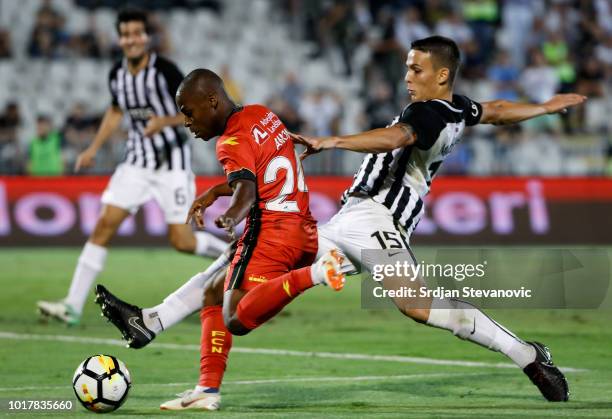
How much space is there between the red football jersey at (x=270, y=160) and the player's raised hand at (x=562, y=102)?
5.93ft

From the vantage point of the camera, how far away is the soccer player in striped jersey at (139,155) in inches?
407

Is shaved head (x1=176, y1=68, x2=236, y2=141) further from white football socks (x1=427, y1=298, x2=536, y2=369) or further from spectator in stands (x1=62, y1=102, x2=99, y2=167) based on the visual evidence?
spectator in stands (x1=62, y1=102, x2=99, y2=167)

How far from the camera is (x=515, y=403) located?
22.0 feet

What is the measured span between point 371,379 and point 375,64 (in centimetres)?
1360

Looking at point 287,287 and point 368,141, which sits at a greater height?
point 368,141

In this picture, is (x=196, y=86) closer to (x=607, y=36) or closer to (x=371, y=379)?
(x=371, y=379)

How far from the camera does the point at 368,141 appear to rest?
20.4ft

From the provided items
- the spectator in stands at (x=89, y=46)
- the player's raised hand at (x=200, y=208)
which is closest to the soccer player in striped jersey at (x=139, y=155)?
the player's raised hand at (x=200, y=208)

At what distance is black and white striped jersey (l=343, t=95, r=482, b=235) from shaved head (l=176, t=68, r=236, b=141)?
3.29ft

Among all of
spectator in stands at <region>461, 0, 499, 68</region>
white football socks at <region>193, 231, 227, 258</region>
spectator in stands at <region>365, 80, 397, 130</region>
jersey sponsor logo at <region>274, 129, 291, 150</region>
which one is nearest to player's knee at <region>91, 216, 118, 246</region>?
white football socks at <region>193, 231, 227, 258</region>

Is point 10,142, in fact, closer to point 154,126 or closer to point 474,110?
point 154,126

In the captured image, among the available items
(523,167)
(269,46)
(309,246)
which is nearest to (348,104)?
(269,46)

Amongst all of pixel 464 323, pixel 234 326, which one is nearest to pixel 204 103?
pixel 234 326

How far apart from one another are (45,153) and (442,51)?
12019 mm
